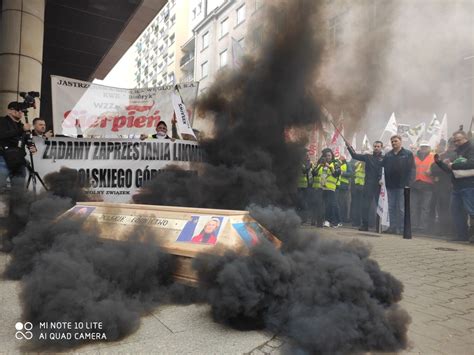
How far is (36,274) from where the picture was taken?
245 cm

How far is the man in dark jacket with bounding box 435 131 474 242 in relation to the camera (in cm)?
668

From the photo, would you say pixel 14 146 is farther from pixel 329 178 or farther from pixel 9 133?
pixel 329 178

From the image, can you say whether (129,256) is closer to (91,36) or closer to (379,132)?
(379,132)

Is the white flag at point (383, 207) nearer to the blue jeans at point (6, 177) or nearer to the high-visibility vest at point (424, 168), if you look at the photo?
the high-visibility vest at point (424, 168)

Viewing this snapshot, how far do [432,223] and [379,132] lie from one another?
11.0 feet

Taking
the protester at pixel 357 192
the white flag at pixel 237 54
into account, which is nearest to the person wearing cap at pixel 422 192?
the protester at pixel 357 192

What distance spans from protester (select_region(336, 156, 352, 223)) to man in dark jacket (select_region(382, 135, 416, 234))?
1361mm

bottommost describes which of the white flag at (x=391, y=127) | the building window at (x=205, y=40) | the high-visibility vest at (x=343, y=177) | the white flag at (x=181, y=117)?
the high-visibility vest at (x=343, y=177)

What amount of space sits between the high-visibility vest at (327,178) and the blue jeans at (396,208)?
1.23 metres

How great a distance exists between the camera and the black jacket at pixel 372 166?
7.94 metres

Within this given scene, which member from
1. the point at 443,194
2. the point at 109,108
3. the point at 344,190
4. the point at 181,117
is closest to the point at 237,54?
the point at 181,117

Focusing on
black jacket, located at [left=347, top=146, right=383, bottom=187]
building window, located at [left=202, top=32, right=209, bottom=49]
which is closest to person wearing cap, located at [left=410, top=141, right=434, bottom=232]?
black jacket, located at [left=347, top=146, right=383, bottom=187]

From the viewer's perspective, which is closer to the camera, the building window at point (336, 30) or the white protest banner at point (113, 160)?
the white protest banner at point (113, 160)

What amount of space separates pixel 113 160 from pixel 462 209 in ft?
21.2
